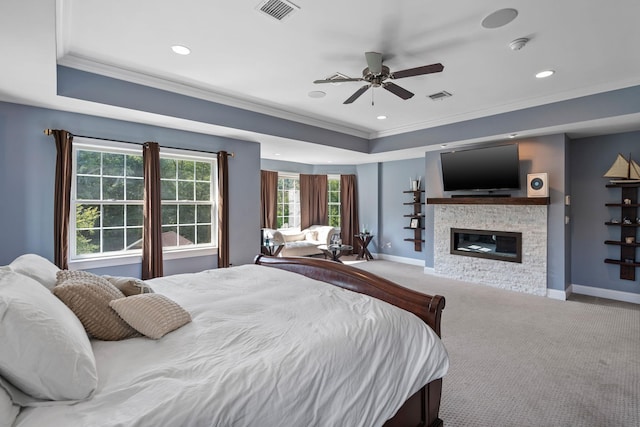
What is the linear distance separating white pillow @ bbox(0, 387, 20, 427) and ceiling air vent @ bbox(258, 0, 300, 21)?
244cm

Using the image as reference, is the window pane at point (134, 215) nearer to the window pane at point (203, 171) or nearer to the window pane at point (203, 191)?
the window pane at point (203, 191)

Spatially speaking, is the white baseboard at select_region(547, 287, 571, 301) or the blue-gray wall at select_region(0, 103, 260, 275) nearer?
the blue-gray wall at select_region(0, 103, 260, 275)

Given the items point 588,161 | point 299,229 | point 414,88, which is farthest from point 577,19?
point 299,229

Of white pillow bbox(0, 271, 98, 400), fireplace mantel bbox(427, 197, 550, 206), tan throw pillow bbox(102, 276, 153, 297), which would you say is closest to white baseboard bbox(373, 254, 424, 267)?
fireplace mantel bbox(427, 197, 550, 206)

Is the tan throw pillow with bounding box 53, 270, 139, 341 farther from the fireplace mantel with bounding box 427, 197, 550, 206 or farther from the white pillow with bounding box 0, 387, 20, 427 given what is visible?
the fireplace mantel with bounding box 427, 197, 550, 206

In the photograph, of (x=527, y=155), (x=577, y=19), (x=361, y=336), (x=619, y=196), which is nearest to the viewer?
(x=361, y=336)

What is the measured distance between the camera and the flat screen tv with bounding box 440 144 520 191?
4.74 meters

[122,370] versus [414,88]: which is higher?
[414,88]

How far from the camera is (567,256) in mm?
4594

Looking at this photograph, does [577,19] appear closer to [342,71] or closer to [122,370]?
[342,71]

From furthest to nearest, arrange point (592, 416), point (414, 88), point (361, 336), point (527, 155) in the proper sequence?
point (527, 155), point (414, 88), point (592, 416), point (361, 336)

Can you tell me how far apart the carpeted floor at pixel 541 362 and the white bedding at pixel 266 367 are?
2.82ft

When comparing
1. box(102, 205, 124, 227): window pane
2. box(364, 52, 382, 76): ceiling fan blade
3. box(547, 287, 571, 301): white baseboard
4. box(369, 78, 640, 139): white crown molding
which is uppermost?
box(369, 78, 640, 139): white crown molding

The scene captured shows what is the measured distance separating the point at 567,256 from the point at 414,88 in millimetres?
3341
